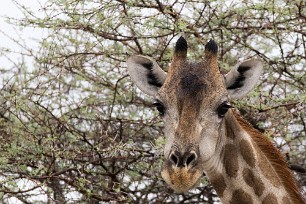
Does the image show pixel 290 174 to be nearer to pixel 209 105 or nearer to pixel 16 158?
pixel 209 105

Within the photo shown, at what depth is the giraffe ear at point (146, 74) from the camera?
7148 millimetres

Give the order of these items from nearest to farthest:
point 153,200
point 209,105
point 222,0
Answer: point 209,105, point 222,0, point 153,200

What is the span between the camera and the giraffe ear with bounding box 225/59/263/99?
6.85 meters

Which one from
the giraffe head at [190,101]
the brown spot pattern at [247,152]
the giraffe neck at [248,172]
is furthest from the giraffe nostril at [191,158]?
the brown spot pattern at [247,152]

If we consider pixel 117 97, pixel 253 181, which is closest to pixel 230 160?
pixel 253 181

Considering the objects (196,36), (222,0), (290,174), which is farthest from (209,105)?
(196,36)

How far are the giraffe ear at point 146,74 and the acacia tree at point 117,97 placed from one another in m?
1.65

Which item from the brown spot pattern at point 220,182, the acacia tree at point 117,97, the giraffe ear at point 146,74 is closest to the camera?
the brown spot pattern at point 220,182

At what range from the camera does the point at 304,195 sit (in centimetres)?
687

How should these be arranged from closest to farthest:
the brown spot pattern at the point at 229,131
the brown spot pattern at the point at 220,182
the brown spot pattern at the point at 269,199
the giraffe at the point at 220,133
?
the giraffe at the point at 220,133, the brown spot pattern at the point at 269,199, the brown spot pattern at the point at 220,182, the brown spot pattern at the point at 229,131

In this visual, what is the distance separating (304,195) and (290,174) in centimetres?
29

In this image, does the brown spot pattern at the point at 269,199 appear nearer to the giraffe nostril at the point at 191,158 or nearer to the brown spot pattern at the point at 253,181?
the brown spot pattern at the point at 253,181

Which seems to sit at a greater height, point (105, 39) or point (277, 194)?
point (105, 39)

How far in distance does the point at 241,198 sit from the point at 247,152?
1.35ft
